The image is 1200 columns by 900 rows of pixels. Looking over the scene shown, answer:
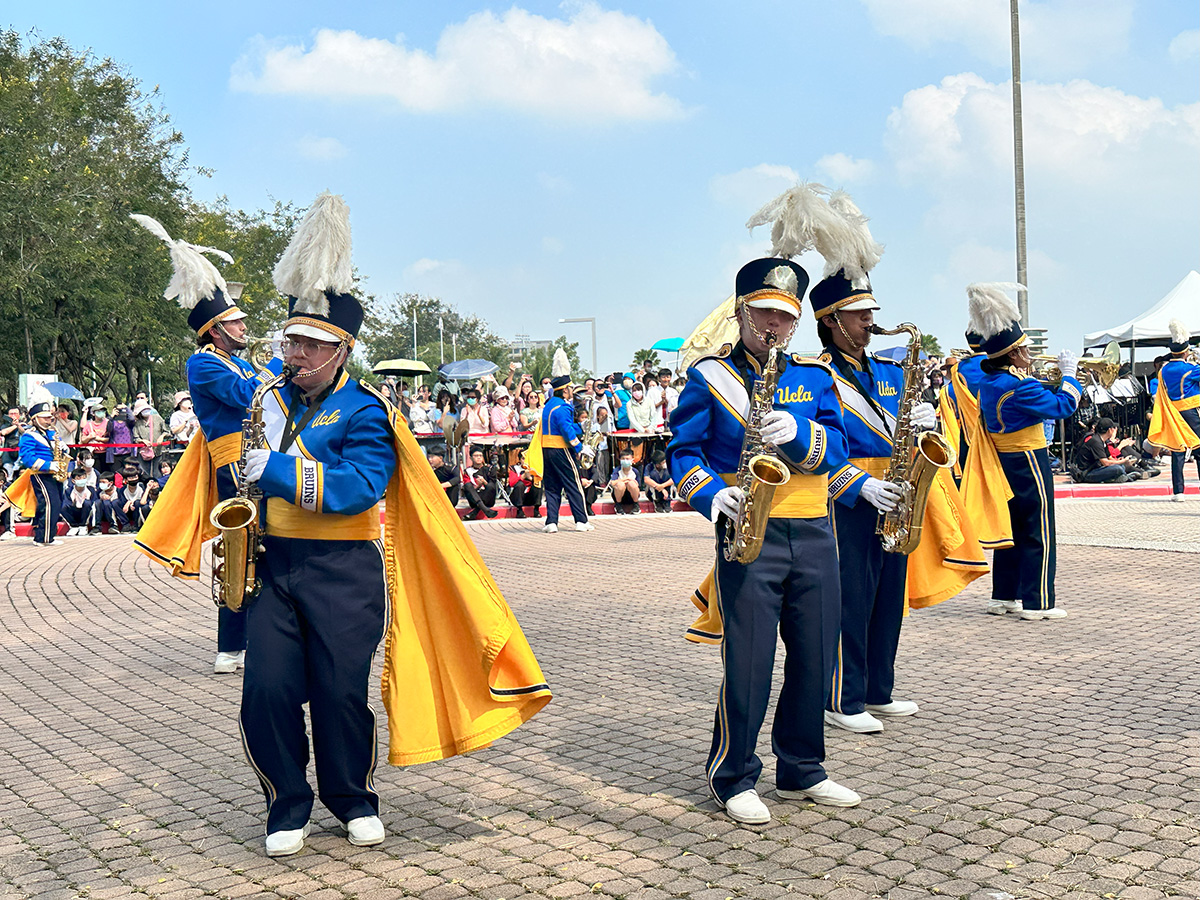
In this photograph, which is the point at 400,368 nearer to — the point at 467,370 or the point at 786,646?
the point at 467,370

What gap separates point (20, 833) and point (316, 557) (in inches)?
72.9

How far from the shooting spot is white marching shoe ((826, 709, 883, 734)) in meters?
6.23

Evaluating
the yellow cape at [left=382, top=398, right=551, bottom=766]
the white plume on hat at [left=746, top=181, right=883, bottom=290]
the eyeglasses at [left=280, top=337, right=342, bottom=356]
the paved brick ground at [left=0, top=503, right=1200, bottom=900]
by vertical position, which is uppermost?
the white plume on hat at [left=746, top=181, right=883, bottom=290]

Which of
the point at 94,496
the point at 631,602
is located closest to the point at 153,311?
the point at 94,496

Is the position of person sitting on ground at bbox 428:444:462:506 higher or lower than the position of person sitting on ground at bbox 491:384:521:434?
lower

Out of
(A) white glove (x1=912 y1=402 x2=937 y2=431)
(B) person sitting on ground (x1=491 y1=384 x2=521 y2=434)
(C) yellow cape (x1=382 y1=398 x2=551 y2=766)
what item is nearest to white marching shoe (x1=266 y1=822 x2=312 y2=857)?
(C) yellow cape (x1=382 y1=398 x2=551 y2=766)

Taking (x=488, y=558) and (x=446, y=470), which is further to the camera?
(x=446, y=470)

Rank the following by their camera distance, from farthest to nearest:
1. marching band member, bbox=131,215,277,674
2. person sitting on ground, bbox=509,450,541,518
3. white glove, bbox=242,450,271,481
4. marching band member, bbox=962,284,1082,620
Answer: person sitting on ground, bbox=509,450,541,518 → marching band member, bbox=962,284,1082,620 → marching band member, bbox=131,215,277,674 → white glove, bbox=242,450,271,481

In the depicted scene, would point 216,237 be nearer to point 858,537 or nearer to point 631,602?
point 631,602

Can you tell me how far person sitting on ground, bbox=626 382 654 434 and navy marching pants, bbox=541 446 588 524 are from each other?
205 inches

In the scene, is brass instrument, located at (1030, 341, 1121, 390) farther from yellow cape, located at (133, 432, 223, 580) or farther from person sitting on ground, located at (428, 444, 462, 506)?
person sitting on ground, located at (428, 444, 462, 506)

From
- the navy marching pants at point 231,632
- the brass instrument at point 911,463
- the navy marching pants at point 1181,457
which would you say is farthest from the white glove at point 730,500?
the navy marching pants at point 1181,457

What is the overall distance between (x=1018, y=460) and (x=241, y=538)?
680 centimetres

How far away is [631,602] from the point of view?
10758 millimetres
